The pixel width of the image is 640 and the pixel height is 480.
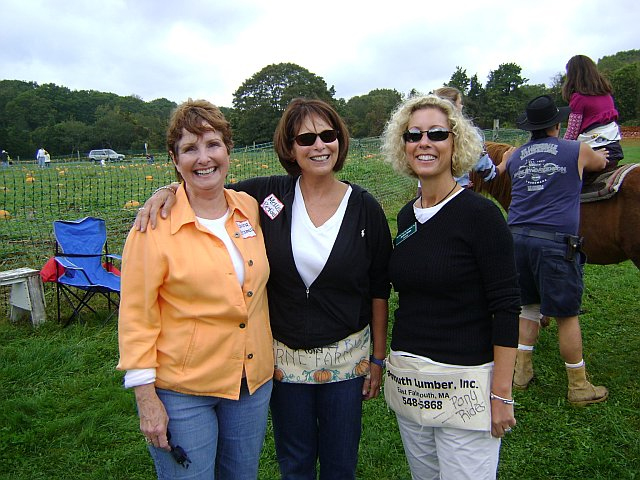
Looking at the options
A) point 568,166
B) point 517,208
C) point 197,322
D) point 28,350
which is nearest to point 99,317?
point 28,350

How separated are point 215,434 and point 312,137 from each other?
4.17ft

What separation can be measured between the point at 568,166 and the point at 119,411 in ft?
11.9

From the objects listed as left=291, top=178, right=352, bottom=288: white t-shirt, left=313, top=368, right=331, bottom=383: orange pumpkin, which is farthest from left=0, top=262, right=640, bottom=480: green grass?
left=291, top=178, right=352, bottom=288: white t-shirt

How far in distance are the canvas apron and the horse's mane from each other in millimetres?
3402

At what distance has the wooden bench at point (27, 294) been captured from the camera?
480cm

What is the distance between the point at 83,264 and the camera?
5.28m

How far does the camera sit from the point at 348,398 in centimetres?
198

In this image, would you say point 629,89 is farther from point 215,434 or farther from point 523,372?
point 215,434

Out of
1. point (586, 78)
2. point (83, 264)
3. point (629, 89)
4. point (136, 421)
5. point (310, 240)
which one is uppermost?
point (629, 89)

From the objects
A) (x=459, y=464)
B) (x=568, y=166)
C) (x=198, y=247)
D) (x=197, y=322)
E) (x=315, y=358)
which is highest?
(x=568, y=166)

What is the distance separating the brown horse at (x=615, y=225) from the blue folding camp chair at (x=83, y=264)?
4.59m

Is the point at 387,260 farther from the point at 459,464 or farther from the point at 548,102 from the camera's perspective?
the point at 548,102

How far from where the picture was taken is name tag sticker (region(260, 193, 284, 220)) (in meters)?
2.00

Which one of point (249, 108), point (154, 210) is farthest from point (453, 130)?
point (249, 108)
